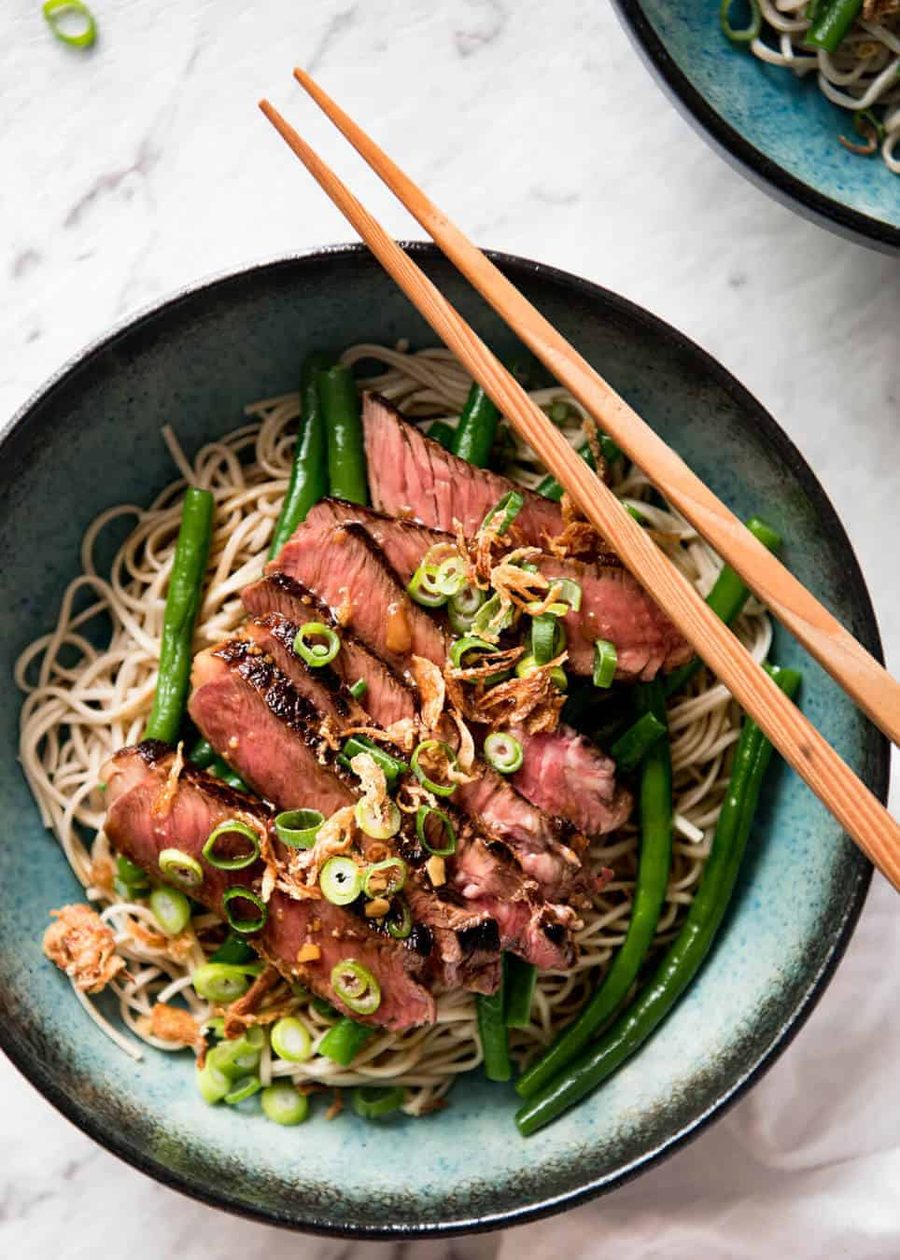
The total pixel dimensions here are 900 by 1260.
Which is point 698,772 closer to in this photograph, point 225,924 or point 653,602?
point 653,602

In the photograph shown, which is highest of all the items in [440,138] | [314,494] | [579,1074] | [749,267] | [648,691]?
[440,138]

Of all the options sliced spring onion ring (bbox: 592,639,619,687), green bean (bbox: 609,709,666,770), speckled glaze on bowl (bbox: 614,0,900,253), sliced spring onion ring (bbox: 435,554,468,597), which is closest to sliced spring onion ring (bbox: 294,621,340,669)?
sliced spring onion ring (bbox: 435,554,468,597)

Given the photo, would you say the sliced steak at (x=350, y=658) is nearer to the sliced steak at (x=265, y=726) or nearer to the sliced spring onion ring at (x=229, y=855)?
the sliced steak at (x=265, y=726)

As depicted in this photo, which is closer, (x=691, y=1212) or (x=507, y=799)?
(x=507, y=799)

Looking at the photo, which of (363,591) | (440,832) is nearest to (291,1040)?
(440,832)

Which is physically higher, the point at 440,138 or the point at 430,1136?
the point at 440,138

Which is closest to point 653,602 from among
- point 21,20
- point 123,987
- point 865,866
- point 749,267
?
point 865,866

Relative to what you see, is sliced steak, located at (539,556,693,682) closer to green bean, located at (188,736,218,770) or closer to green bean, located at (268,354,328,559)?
green bean, located at (268,354,328,559)
